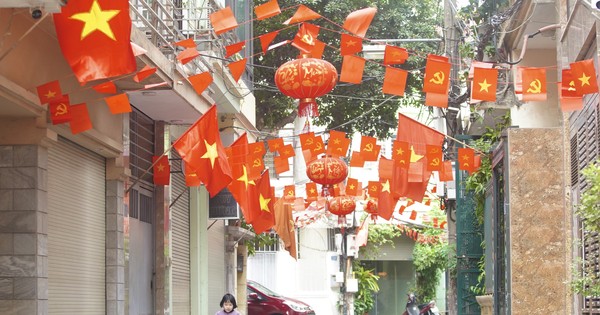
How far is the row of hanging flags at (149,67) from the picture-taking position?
8.77 m

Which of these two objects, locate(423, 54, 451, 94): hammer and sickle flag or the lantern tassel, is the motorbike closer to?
the lantern tassel

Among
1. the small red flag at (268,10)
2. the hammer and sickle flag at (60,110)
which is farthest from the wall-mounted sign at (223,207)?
the hammer and sickle flag at (60,110)

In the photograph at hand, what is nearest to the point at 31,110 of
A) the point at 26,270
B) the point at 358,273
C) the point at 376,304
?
the point at 26,270

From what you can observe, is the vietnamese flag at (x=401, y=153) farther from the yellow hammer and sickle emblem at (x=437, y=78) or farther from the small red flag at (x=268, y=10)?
the small red flag at (x=268, y=10)

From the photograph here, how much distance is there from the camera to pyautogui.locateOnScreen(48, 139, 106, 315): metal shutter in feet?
39.5

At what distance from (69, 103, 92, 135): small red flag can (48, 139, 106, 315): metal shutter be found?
686 millimetres

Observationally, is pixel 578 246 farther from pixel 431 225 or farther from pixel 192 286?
pixel 431 225

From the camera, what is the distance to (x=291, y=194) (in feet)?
89.0

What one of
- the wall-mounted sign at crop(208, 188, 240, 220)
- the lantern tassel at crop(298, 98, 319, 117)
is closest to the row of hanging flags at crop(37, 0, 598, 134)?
the lantern tassel at crop(298, 98, 319, 117)

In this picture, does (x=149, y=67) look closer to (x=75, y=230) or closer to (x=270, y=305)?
(x=75, y=230)

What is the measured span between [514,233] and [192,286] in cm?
723

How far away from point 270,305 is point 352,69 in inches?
660

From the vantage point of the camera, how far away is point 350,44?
1441cm

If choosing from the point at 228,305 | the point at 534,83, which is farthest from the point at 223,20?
the point at 228,305
